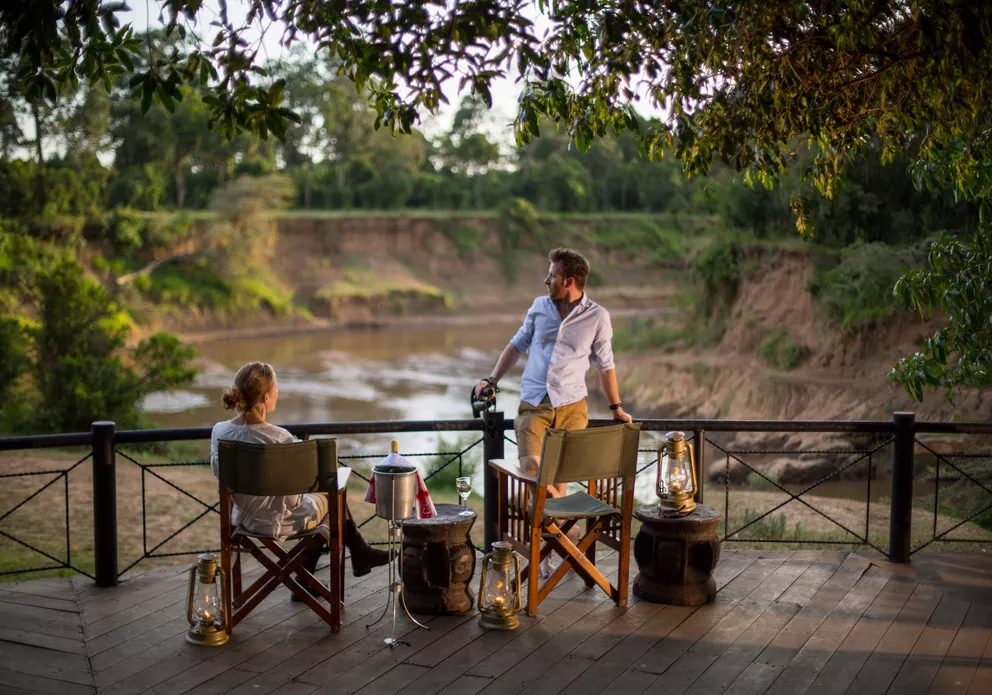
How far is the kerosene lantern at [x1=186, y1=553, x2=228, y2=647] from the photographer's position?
469 centimetres

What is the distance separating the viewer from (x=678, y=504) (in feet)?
17.7

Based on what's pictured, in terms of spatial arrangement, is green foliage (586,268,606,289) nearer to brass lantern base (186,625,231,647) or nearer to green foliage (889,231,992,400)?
green foliage (889,231,992,400)

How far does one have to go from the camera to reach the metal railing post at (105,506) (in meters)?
A: 5.53

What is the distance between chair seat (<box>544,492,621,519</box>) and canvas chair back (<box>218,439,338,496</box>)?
1.16 metres

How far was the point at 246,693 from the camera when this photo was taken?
4203mm

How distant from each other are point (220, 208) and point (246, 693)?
127 ft

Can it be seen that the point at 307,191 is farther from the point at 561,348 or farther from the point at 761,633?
the point at 761,633

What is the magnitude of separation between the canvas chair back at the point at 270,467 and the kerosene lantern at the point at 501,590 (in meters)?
0.93

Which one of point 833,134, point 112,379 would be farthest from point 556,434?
point 112,379

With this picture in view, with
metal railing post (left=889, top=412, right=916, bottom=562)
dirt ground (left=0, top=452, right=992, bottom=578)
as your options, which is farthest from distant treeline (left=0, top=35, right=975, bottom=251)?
metal railing post (left=889, top=412, right=916, bottom=562)

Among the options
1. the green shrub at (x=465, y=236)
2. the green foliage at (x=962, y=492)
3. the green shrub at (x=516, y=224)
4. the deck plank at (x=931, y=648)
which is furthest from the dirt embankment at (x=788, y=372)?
the green shrub at (x=516, y=224)

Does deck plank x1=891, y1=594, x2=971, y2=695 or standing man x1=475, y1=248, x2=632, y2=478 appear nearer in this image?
deck plank x1=891, y1=594, x2=971, y2=695

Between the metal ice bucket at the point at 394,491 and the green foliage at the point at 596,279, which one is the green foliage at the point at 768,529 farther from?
the green foliage at the point at 596,279

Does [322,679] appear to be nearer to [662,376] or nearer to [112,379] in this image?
[112,379]
